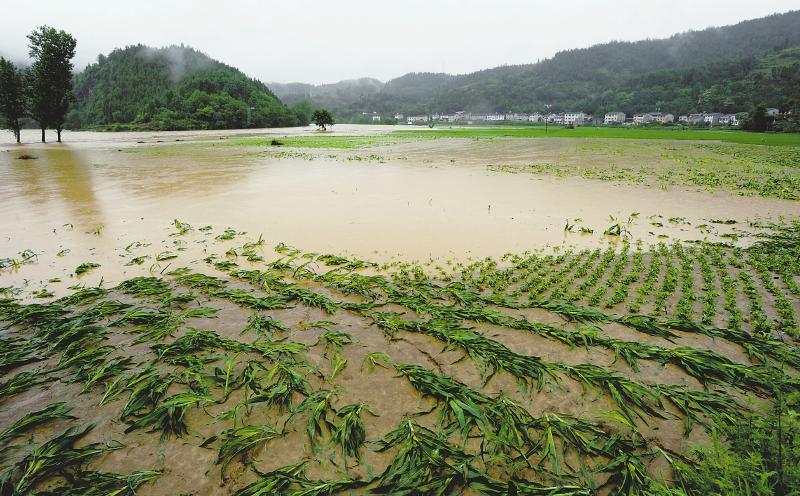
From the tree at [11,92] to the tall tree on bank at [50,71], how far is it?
137 centimetres

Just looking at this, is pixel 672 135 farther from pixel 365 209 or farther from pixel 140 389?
pixel 140 389

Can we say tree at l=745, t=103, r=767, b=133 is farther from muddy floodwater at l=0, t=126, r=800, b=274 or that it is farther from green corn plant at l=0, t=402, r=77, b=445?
green corn plant at l=0, t=402, r=77, b=445

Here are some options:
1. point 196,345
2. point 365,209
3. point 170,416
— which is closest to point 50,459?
point 170,416

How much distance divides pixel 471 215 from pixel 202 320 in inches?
345

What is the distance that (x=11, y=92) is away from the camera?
4512cm

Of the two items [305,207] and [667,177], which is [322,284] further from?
[667,177]

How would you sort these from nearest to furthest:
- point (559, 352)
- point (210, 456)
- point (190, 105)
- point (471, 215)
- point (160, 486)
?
1. point (160, 486)
2. point (210, 456)
3. point (559, 352)
4. point (471, 215)
5. point (190, 105)

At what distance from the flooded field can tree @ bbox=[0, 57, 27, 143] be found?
51.5 m

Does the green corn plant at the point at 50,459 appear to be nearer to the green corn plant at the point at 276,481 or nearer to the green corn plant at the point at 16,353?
the green corn plant at the point at 276,481

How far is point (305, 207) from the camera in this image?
1363 cm

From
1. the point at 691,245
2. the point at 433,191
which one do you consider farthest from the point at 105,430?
the point at 433,191

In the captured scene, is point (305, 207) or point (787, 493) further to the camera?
point (305, 207)

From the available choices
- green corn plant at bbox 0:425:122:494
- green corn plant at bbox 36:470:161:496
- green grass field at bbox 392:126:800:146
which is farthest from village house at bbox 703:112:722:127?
green corn plant at bbox 0:425:122:494

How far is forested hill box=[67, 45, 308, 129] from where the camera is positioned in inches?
4798
